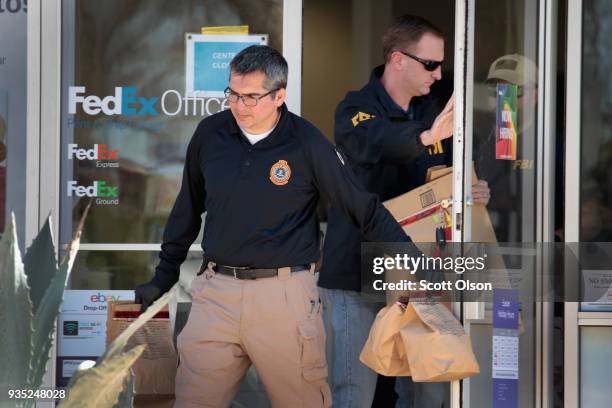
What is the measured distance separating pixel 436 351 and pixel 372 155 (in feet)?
3.98

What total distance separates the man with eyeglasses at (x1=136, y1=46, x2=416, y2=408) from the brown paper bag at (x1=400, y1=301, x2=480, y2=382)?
1.15 ft

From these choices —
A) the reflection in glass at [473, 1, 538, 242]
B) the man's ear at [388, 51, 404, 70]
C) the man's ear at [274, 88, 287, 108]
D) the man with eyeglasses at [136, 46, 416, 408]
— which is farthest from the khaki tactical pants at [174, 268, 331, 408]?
the man's ear at [388, 51, 404, 70]

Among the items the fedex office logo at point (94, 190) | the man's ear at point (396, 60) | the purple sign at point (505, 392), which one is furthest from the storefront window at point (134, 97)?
the purple sign at point (505, 392)

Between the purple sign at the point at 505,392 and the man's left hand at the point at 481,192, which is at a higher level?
the man's left hand at the point at 481,192

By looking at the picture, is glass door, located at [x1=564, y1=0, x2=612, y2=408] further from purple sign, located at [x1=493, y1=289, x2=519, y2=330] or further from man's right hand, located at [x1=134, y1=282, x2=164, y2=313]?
man's right hand, located at [x1=134, y1=282, x2=164, y2=313]

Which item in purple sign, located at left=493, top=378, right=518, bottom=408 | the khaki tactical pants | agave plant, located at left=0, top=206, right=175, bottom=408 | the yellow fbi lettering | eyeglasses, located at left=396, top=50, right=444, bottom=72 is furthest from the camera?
eyeglasses, located at left=396, top=50, right=444, bottom=72

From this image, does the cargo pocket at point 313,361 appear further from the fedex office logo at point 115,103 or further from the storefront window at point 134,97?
the fedex office logo at point 115,103

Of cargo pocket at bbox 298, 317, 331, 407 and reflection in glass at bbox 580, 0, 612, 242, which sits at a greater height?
reflection in glass at bbox 580, 0, 612, 242

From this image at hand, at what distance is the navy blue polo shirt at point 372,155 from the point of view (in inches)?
190

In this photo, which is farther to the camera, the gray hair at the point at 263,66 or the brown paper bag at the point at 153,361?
the brown paper bag at the point at 153,361

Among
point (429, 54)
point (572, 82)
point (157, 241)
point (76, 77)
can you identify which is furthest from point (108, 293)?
point (572, 82)

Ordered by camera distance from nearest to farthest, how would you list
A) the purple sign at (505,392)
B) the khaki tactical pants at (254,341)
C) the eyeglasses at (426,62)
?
the khaki tactical pants at (254,341), the purple sign at (505,392), the eyeglasses at (426,62)

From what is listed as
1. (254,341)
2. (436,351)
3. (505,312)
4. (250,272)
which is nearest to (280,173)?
(250,272)

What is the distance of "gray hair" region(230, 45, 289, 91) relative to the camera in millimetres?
4117
